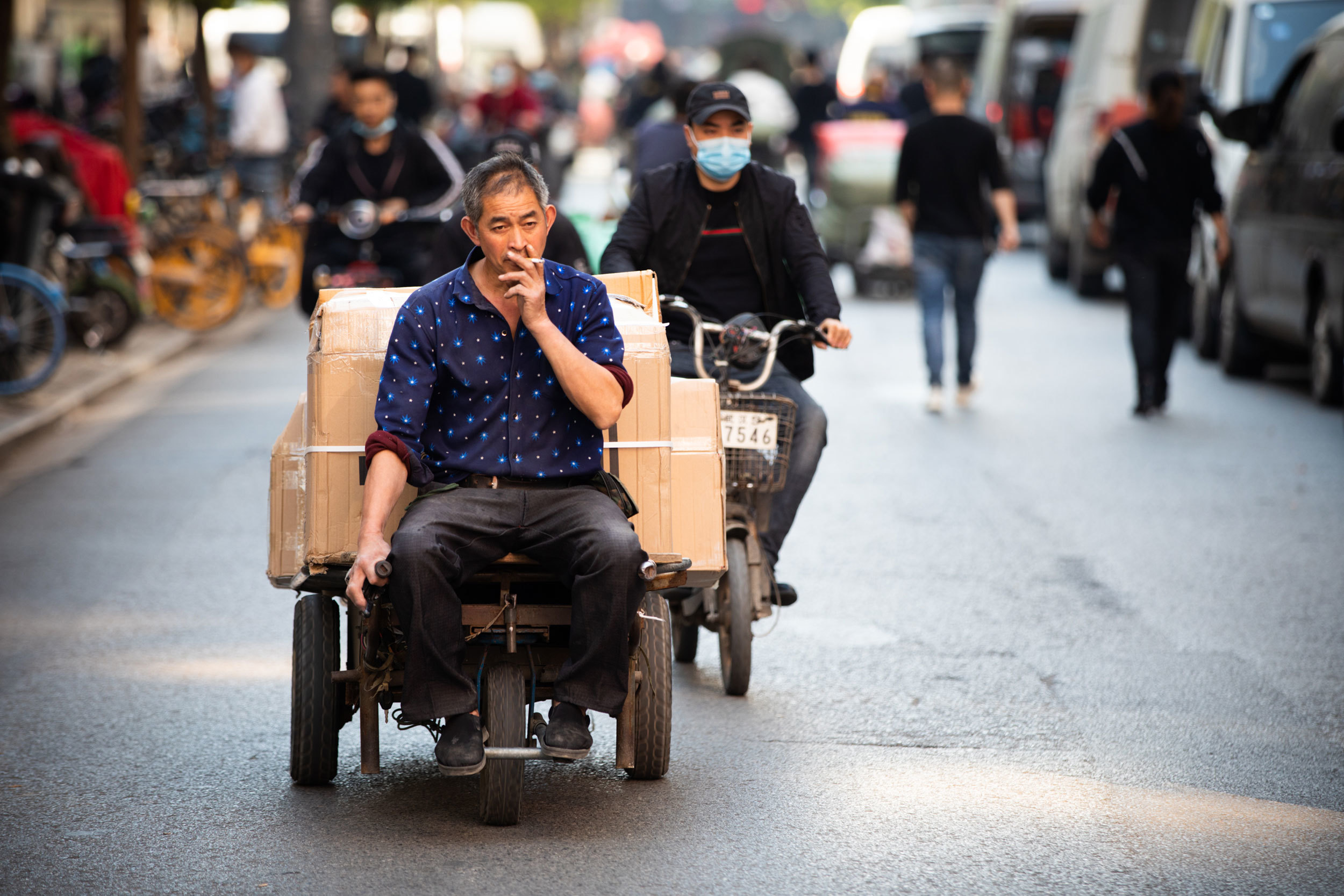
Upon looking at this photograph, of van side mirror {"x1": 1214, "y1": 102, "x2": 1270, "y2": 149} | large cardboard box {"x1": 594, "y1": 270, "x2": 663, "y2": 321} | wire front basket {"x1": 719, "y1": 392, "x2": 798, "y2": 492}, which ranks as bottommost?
wire front basket {"x1": 719, "y1": 392, "x2": 798, "y2": 492}

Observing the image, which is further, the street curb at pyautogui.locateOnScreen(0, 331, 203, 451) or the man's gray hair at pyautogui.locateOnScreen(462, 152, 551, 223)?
the street curb at pyautogui.locateOnScreen(0, 331, 203, 451)

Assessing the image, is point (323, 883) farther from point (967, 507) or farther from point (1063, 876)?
point (967, 507)

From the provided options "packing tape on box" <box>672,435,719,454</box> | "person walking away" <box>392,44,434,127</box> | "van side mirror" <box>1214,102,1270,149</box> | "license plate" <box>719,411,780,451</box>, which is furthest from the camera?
"person walking away" <box>392,44,434,127</box>

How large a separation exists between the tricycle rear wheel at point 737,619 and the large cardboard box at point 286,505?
4.97ft

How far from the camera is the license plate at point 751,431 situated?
6.22 meters

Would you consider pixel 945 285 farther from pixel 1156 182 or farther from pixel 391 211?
pixel 391 211

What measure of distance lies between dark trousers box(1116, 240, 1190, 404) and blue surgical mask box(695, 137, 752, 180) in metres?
5.93

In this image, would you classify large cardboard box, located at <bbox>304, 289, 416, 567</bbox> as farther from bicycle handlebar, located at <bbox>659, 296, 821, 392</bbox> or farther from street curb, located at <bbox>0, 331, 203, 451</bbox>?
street curb, located at <bbox>0, 331, 203, 451</bbox>

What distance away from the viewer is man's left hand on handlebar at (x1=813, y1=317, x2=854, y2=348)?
245 inches

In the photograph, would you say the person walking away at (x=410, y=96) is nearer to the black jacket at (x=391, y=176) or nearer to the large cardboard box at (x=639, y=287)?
the black jacket at (x=391, y=176)

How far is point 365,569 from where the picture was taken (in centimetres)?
459

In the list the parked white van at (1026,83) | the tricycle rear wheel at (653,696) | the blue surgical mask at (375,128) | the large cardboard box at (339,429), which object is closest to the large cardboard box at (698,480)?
the tricycle rear wheel at (653,696)

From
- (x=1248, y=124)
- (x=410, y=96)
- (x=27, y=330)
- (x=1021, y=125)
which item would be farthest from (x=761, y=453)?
(x=1021, y=125)

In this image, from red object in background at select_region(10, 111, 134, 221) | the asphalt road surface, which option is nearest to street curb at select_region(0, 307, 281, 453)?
the asphalt road surface
